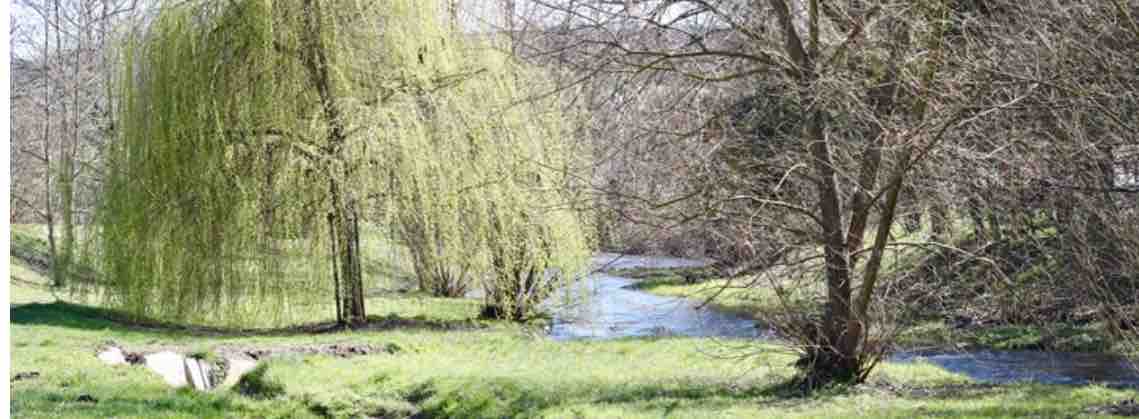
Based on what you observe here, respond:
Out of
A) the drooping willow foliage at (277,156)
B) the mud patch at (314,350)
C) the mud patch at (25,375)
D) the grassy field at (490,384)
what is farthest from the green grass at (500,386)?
the drooping willow foliage at (277,156)

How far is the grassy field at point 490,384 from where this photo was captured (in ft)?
34.5

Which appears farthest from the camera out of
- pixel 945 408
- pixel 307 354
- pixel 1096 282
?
pixel 307 354

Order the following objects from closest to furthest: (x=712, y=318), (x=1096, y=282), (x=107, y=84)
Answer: (x=1096, y=282) → (x=107, y=84) → (x=712, y=318)

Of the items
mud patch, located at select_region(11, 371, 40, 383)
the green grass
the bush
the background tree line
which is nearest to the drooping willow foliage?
the green grass

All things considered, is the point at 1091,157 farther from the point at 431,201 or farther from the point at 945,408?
Result: the point at 431,201

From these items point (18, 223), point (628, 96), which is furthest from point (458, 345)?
point (18, 223)

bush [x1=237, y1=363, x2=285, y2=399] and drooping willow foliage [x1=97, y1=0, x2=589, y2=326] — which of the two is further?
drooping willow foliage [x1=97, y1=0, x2=589, y2=326]

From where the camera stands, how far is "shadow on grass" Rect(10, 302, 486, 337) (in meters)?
19.4

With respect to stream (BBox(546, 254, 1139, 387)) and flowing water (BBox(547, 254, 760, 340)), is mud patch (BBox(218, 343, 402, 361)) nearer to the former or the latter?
stream (BBox(546, 254, 1139, 387))

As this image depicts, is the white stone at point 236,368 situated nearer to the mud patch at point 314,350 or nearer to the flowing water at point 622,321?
the mud patch at point 314,350

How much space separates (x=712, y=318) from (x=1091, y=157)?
16.0 m

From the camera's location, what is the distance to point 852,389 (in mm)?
11305

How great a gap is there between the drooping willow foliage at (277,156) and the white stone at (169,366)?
3.91 meters

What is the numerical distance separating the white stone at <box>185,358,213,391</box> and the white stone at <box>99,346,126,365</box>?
0.81 meters
